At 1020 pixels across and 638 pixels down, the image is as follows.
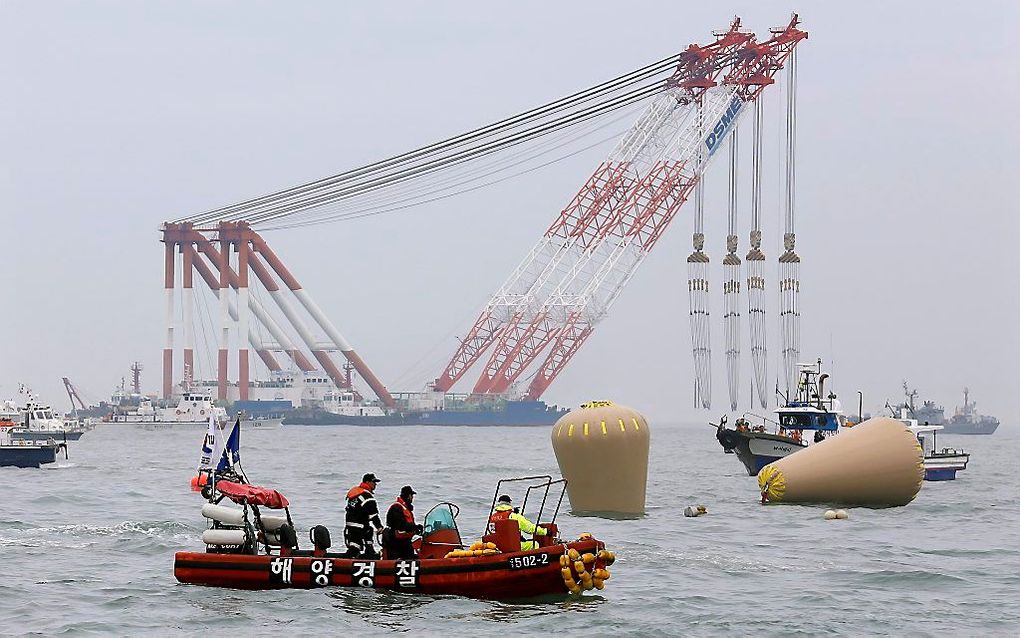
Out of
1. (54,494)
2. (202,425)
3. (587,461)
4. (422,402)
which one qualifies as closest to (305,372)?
(422,402)

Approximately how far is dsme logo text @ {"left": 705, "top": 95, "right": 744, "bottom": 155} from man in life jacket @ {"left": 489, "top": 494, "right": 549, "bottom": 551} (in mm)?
87449

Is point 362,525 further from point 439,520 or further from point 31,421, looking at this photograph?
point 31,421

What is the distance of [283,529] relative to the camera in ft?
79.8

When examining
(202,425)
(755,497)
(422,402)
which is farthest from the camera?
(422,402)

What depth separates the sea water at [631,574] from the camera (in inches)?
867

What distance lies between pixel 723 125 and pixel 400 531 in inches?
3664

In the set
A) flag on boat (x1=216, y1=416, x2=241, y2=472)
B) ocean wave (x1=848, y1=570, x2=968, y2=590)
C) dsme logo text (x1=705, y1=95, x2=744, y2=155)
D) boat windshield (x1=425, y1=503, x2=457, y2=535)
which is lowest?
ocean wave (x1=848, y1=570, x2=968, y2=590)

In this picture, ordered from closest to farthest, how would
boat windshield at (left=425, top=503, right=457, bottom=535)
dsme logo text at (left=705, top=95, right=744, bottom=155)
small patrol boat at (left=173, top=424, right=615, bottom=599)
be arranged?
small patrol boat at (left=173, top=424, right=615, bottom=599)
boat windshield at (left=425, top=503, right=457, bottom=535)
dsme logo text at (left=705, top=95, right=744, bottom=155)

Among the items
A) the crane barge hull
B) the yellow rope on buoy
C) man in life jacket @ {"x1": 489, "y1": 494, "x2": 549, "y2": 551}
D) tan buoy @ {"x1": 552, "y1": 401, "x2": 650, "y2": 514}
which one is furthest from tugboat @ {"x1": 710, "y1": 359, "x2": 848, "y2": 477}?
the crane barge hull

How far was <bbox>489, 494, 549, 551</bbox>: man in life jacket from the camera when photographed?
2341cm

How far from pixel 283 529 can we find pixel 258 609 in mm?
1982

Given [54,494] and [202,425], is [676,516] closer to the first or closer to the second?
[54,494]

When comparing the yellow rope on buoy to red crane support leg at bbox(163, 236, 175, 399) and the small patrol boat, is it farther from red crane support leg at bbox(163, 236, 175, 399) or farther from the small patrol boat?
red crane support leg at bbox(163, 236, 175, 399)

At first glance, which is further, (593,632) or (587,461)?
(587,461)
